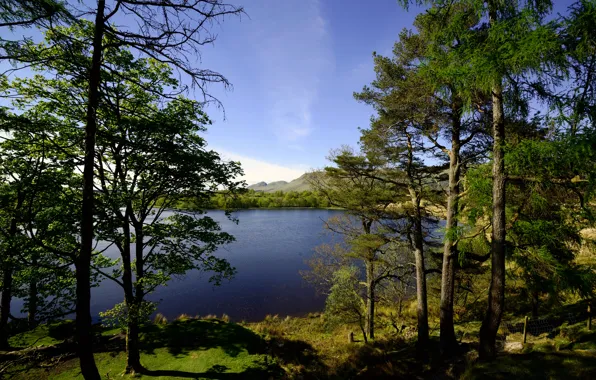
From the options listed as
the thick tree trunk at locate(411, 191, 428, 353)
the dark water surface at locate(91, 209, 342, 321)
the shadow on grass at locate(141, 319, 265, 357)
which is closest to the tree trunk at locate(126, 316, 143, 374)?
the shadow on grass at locate(141, 319, 265, 357)

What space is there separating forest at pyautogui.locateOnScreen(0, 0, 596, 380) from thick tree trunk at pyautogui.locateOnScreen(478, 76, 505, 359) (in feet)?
0.13

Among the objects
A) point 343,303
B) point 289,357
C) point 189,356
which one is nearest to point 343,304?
point 343,303

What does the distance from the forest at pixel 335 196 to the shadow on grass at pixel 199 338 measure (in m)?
0.10

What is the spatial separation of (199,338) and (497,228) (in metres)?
11.7

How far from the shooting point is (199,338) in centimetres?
1080

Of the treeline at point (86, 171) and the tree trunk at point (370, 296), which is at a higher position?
the treeline at point (86, 171)

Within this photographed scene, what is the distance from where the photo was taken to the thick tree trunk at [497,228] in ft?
17.0

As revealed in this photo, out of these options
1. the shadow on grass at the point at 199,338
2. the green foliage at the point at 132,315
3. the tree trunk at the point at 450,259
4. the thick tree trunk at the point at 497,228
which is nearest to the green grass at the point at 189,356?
the shadow on grass at the point at 199,338

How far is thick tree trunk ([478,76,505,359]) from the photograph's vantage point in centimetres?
518

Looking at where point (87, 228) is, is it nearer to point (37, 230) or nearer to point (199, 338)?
point (37, 230)

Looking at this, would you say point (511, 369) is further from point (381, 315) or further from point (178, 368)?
point (381, 315)

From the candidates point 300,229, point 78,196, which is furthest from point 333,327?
point 300,229

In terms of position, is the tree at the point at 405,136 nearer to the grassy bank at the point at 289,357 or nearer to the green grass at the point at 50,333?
the grassy bank at the point at 289,357

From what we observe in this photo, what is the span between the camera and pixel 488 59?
13.4 ft
